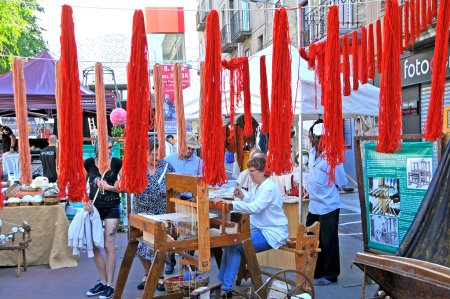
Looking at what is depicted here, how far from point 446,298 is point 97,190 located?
3270mm

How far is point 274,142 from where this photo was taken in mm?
3404

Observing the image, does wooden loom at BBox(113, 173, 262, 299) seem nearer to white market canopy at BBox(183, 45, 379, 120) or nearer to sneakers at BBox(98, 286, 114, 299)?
sneakers at BBox(98, 286, 114, 299)

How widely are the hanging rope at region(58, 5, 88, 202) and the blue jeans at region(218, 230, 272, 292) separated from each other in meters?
1.61

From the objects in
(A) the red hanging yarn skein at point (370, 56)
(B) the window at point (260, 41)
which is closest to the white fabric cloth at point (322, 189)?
(A) the red hanging yarn skein at point (370, 56)

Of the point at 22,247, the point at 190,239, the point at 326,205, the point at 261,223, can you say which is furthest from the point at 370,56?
A: the point at 22,247

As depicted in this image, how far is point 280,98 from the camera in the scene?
341cm

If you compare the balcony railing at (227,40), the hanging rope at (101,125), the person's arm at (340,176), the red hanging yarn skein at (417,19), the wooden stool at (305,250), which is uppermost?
the balcony railing at (227,40)

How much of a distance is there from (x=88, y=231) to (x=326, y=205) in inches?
95.5

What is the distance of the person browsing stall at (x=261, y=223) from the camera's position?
4.23 m

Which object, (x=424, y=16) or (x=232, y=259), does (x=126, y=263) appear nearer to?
(x=232, y=259)

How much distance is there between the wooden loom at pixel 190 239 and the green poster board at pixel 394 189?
134 centimetres

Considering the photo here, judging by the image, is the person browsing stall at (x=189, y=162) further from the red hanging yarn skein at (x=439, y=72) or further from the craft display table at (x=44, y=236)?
the red hanging yarn skein at (x=439, y=72)

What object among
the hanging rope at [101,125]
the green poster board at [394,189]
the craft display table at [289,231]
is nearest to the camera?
the hanging rope at [101,125]

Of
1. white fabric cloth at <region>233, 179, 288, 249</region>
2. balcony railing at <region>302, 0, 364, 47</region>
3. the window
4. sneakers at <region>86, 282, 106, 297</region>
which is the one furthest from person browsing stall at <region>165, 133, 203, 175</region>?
the window
